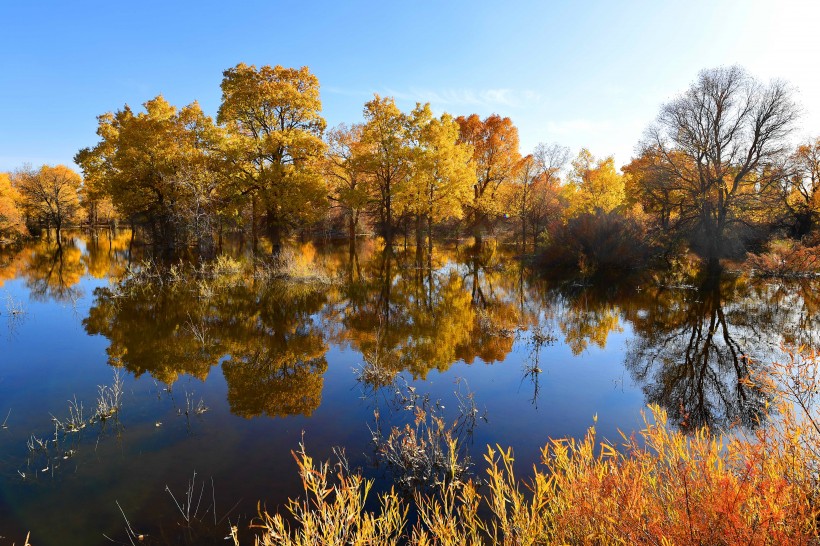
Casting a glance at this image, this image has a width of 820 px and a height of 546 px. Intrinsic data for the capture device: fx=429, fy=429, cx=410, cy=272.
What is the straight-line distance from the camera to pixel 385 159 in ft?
87.5

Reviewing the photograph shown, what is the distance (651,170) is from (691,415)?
2219 centimetres

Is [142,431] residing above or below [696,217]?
below

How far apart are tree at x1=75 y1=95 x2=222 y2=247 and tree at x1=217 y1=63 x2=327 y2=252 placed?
1844 mm

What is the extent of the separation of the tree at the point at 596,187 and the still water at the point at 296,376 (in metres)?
21.1

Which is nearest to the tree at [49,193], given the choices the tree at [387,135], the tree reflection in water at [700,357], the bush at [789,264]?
the tree at [387,135]

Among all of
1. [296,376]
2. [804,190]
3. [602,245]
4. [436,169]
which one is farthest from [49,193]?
[804,190]

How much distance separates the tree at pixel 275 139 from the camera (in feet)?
75.3

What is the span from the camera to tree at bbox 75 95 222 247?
24219 millimetres

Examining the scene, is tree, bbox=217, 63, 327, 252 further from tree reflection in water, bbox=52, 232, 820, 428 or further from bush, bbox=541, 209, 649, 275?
bush, bbox=541, 209, 649, 275

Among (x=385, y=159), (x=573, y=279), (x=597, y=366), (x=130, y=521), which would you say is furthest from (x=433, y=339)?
(x=385, y=159)

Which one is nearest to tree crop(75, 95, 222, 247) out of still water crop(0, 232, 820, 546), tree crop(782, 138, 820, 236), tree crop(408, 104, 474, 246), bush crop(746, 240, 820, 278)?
still water crop(0, 232, 820, 546)

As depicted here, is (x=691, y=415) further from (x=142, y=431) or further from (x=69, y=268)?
(x=69, y=268)

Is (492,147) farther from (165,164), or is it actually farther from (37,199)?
(37,199)

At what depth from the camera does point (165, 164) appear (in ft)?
85.7
